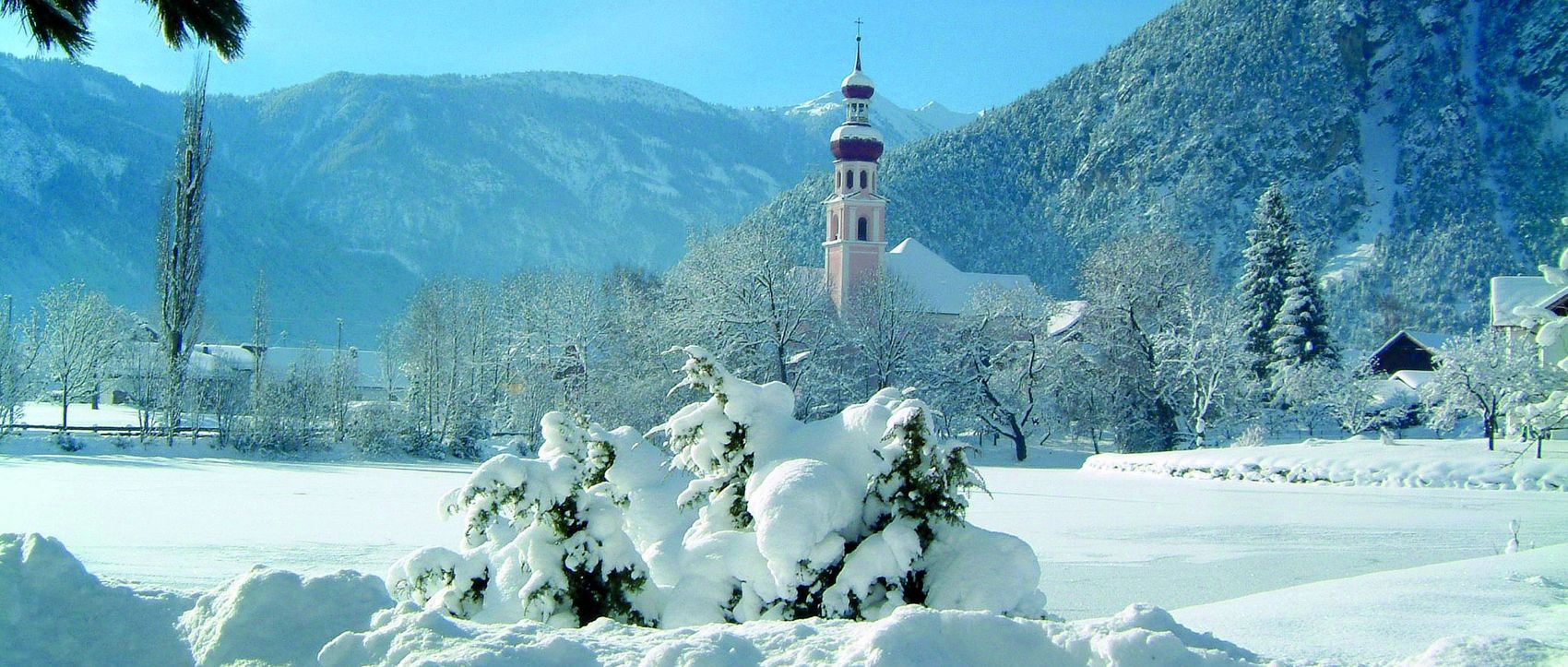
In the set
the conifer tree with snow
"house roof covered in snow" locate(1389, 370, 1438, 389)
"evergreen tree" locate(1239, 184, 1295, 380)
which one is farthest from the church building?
the conifer tree with snow

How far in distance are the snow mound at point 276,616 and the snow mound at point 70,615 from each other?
153mm

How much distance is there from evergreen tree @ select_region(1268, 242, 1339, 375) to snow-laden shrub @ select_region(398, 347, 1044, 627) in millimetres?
42550

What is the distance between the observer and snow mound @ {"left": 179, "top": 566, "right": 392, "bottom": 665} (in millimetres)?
4637

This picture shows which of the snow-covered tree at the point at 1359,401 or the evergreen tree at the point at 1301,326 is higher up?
the evergreen tree at the point at 1301,326

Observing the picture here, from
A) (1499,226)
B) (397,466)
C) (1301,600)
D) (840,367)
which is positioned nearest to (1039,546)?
(1301,600)

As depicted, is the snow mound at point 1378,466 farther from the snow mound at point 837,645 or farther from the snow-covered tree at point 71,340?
the snow-covered tree at point 71,340

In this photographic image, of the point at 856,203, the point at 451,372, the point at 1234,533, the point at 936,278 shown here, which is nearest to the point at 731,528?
the point at 1234,533

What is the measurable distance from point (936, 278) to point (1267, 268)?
839 inches

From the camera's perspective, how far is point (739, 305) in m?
39.2

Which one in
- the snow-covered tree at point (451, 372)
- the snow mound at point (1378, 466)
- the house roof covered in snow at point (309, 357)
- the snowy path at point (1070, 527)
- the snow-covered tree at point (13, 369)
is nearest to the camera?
the snowy path at point (1070, 527)

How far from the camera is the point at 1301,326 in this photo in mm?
46031

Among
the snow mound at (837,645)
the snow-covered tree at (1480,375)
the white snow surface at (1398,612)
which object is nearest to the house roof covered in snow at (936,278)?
the snow-covered tree at (1480,375)

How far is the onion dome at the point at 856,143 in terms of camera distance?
60.7 meters

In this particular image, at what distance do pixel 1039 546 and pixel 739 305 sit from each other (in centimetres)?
2618
